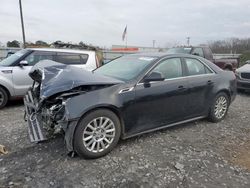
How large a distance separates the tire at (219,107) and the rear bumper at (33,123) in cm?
348

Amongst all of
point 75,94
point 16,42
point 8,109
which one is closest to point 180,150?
point 75,94

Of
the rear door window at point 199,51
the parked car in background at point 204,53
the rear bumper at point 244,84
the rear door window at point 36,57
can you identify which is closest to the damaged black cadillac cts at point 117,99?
the rear door window at point 36,57

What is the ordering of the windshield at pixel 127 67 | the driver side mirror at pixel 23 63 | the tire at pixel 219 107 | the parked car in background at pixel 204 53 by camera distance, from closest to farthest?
the windshield at pixel 127 67
the tire at pixel 219 107
the driver side mirror at pixel 23 63
the parked car in background at pixel 204 53

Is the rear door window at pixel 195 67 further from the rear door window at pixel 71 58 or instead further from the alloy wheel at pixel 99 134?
the rear door window at pixel 71 58

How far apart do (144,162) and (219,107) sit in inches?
107

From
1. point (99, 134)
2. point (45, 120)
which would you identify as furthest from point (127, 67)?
point (45, 120)

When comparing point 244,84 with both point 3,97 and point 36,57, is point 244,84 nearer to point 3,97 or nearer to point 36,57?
point 36,57

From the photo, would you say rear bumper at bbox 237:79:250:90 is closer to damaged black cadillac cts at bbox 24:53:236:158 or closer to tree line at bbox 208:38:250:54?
damaged black cadillac cts at bbox 24:53:236:158

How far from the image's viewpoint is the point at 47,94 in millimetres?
3604

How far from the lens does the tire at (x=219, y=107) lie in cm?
536

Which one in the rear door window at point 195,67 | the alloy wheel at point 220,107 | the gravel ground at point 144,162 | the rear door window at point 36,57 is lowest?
the gravel ground at point 144,162

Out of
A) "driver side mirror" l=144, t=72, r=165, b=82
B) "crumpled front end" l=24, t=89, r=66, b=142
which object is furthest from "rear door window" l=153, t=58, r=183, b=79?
"crumpled front end" l=24, t=89, r=66, b=142

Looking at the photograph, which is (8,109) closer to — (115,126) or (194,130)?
(115,126)

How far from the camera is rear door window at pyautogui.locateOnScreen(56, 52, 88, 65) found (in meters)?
7.67
